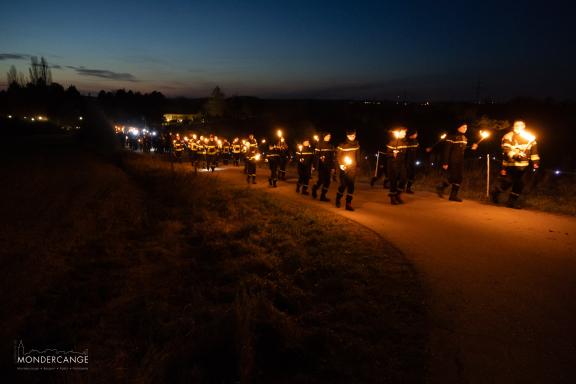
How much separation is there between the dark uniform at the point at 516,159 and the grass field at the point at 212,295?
4.62m

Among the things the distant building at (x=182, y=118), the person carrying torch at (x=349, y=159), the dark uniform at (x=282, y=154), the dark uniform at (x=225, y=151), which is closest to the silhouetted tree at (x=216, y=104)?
the distant building at (x=182, y=118)

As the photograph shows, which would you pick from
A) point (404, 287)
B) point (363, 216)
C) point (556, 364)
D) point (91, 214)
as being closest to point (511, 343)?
point (556, 364)

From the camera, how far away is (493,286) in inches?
226

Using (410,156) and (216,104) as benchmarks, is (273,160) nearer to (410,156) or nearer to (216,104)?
(410,156)

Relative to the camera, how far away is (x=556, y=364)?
3.92m

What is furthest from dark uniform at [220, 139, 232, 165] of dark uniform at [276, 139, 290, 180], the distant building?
the distant building

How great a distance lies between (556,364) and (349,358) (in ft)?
6.49

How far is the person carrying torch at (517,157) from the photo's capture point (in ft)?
33.6

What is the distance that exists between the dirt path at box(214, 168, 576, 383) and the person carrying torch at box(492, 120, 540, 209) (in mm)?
740

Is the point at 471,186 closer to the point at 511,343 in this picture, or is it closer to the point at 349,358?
the point at 511,343

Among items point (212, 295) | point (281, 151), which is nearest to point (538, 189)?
point (281, 151)

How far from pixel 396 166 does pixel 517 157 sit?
3.07 metres

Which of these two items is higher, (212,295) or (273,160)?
(273,160)

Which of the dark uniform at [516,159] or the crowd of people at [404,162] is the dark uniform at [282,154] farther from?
the dark uniform at [516,159]
